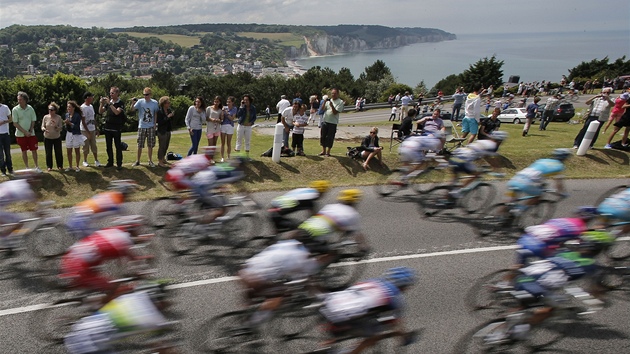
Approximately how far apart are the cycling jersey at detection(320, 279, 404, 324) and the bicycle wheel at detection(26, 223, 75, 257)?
4.50 m

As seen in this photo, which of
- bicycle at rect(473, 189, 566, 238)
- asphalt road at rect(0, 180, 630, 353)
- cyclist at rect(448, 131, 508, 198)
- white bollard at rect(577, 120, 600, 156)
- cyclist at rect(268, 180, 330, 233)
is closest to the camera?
asphalt road at rect(0, 180, 630, 353)

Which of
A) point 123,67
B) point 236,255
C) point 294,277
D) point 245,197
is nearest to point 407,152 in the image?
point 245,197

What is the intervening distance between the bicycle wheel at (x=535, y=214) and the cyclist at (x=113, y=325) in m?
6.78

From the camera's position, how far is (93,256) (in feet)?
15.8

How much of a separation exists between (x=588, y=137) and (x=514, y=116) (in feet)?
52.2

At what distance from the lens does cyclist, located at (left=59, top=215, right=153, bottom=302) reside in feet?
15.7

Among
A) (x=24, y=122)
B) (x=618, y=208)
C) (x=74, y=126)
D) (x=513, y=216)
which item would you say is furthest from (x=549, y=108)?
(x=24, y=122)

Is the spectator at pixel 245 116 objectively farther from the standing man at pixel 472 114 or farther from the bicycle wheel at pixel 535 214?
the bicycle wheel at pixel 535 214

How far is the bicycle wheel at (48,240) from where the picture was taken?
6.75m

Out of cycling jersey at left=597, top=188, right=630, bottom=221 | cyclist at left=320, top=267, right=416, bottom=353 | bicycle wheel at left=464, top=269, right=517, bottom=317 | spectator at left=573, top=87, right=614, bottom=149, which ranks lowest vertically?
bicycle wheel at left=464, top=269, right=517, bottom=317

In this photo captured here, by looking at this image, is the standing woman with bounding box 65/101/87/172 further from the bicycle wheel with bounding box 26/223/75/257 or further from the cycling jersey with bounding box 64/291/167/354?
the cycling jersey with bounding box 64/291/167/354

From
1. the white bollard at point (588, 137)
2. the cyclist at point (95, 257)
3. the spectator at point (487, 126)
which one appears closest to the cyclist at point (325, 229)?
the cyclist at point (95, 257)

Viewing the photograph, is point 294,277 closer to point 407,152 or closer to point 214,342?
point 214,342

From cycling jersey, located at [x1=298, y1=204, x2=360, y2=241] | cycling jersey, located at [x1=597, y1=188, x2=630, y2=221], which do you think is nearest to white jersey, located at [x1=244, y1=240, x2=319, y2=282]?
cycling jersey, located at [x1=298, y1=204, x2=360, y2=241]
